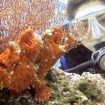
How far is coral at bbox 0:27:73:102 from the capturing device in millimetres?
1789

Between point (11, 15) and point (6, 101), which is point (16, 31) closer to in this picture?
point (11, 15)

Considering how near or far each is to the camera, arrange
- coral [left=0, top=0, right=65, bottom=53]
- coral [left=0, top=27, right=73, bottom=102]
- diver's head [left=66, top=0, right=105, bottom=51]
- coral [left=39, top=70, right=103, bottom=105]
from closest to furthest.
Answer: coral [left=0, top=27, right=73, bottom=102], coral [left=39, top=70, right=103, bottom=105], coral [left=0, top=0, right=65, bottom=53], diver's head [left=66, top=0, right=105, bottom=51]

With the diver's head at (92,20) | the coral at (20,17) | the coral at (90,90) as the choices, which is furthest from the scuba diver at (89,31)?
the coral at (90,90)

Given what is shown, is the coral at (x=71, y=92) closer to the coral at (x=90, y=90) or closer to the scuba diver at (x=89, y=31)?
the coral at (x=90, y=90)

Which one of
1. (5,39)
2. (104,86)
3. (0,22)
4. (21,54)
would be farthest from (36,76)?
(104,86)

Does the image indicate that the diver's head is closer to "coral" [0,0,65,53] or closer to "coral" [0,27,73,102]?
"coral" [0,0,65,53]

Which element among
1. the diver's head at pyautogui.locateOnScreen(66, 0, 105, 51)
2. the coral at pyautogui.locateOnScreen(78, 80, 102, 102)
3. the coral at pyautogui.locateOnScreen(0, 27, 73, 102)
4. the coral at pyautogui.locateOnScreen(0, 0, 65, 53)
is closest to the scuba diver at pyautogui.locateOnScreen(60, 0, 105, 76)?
the diver's head at pyautogui.locateOnScreen(66, 0, 105, 51)

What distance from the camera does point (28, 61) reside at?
1880mm

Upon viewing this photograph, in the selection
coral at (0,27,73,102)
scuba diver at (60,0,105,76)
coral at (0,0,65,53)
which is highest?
scuba diver at (60,0,105,76)

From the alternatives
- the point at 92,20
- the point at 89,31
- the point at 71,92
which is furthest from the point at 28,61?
the point at 92,20

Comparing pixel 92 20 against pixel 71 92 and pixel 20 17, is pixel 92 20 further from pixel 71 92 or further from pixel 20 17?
pixel 71 92

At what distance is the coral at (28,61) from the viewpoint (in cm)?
179

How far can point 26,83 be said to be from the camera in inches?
73.9

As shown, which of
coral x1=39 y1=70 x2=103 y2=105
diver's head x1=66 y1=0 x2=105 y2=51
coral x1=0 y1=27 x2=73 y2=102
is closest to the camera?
coral x1=0 y1=27 x2=73 y2=102
